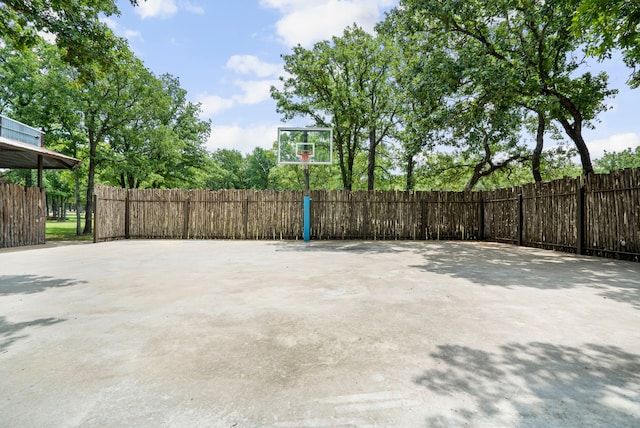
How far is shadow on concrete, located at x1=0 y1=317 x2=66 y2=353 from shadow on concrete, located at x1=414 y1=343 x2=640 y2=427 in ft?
11.9

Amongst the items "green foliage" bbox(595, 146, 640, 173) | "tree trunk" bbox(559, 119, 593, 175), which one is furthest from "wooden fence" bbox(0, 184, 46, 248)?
"green foliage" bbox(595, 146, 640, 173)

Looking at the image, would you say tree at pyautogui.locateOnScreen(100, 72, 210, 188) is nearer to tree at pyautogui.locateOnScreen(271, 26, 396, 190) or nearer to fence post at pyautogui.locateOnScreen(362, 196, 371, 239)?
tree at pyautogui.locateOnScreen(271, 26, 396, 190)

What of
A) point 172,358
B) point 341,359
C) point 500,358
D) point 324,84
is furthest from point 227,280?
point 324,84

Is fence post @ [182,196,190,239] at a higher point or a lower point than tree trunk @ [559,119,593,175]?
lower

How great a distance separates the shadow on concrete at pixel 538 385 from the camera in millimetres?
1939

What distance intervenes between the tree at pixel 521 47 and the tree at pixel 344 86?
5674mm

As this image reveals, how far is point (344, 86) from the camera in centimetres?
1836

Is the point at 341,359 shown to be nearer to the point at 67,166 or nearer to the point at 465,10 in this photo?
the point at 465,10

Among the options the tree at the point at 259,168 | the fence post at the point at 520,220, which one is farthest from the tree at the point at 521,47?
the tree at the point at 259,168

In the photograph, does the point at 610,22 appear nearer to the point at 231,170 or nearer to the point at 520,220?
the point at 520,220

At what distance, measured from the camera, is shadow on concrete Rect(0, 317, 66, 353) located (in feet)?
10.1

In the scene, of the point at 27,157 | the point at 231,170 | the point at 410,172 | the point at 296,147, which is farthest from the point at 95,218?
the point at 231,170

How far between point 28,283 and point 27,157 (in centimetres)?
1127

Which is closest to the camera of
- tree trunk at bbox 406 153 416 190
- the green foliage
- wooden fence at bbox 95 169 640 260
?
wooden fence at bbox 95 169 640 260
